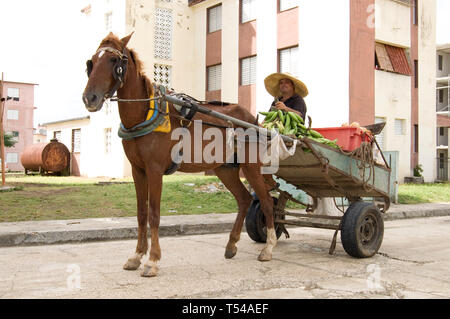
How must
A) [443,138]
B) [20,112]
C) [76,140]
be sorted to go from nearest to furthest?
1. [76,140]
2. [443,138]
3. [20,112]

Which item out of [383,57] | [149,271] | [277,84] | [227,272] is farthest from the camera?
[383,57]

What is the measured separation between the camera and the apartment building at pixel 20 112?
2174 inches

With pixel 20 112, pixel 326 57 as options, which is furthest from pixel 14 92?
pixel 326 57

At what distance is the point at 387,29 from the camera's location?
1914 centimetres

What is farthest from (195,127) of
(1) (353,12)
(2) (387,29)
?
(2) (387,29)

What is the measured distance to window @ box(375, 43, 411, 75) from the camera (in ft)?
61.5

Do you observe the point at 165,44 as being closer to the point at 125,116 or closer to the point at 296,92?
the point at 296,92

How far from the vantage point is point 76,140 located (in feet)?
87.9

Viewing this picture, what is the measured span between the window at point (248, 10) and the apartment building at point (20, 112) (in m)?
41.8

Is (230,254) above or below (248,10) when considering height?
below

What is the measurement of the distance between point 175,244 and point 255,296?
10.6ft

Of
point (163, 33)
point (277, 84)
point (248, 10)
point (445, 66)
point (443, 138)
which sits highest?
point (445, 66)

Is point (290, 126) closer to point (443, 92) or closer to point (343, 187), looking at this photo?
point (343, 187)

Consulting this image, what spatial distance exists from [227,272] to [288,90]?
9.07 feet
